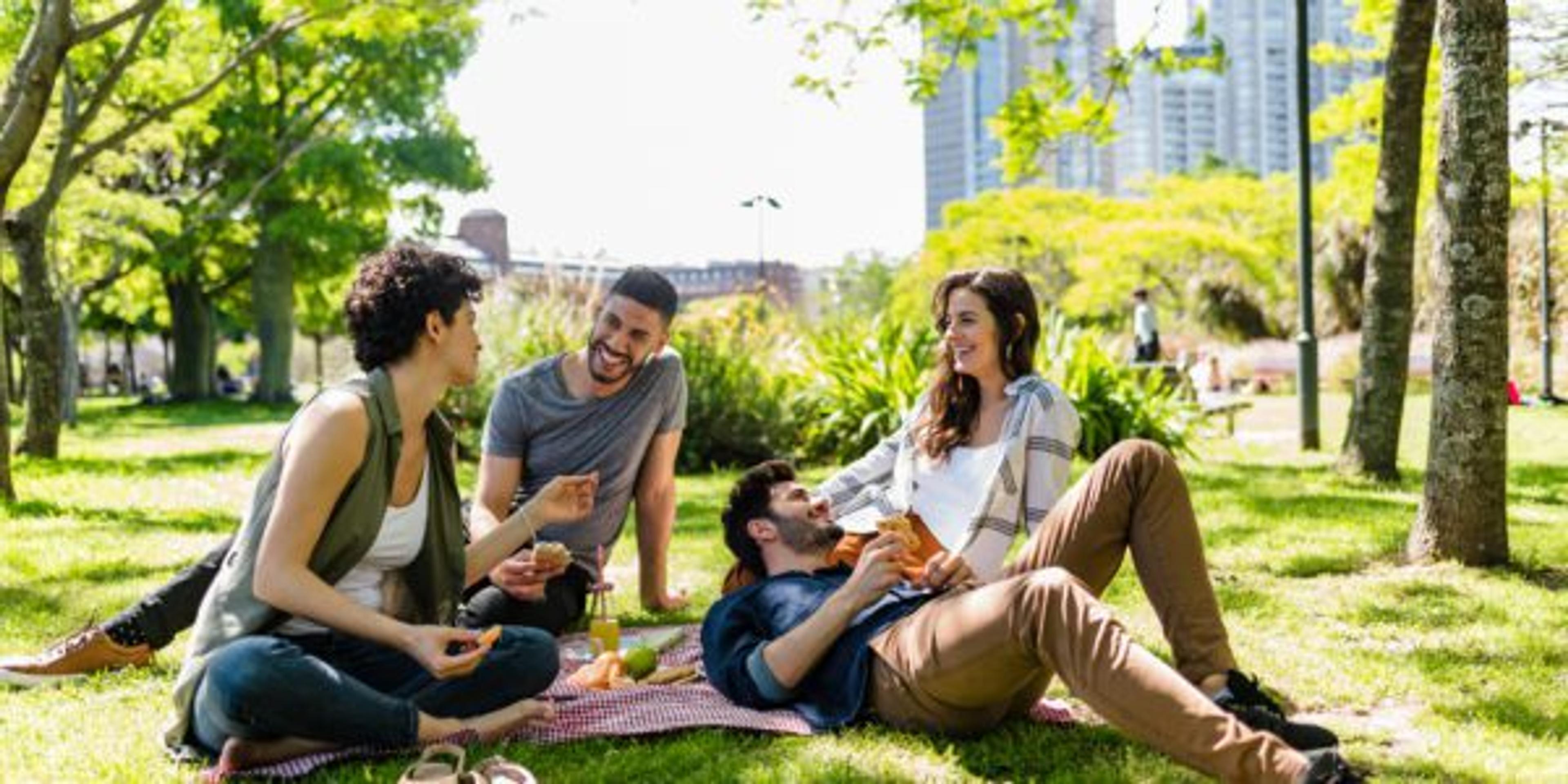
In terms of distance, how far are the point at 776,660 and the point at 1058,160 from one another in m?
6.79

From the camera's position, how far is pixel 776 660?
12.1 ft

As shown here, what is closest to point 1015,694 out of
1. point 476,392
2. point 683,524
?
point 683,524

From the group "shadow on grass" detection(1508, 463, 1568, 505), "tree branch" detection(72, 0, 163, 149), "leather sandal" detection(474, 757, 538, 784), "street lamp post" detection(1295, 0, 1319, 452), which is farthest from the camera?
"street lamp post" detection(1295, 0, 1319, 452)

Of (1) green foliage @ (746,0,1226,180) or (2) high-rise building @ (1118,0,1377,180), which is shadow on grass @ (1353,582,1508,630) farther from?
(2) high-rise building @ (1118,0,1377,180)

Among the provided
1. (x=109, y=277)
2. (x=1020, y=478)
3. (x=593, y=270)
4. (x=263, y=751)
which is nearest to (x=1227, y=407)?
(x=593, y=270)

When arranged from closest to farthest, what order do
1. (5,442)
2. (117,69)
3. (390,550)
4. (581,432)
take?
(390,550), (581,432), (5,442), (117,69)

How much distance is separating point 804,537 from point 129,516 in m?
6.93

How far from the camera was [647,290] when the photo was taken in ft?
16.8

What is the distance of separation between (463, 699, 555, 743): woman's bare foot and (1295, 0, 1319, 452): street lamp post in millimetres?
9132

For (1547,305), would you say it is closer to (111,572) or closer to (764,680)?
(111,572)

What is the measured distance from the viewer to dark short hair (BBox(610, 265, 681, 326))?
509 cm

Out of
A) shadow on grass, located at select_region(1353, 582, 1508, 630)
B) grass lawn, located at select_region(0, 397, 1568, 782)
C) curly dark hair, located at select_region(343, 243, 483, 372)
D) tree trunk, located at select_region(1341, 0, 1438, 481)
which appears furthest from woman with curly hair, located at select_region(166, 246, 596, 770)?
tree trunk, located at select_region(1341, 0, 1438, 481)

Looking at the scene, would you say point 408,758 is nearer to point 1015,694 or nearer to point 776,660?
point 776,660

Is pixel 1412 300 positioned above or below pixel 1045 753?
above
